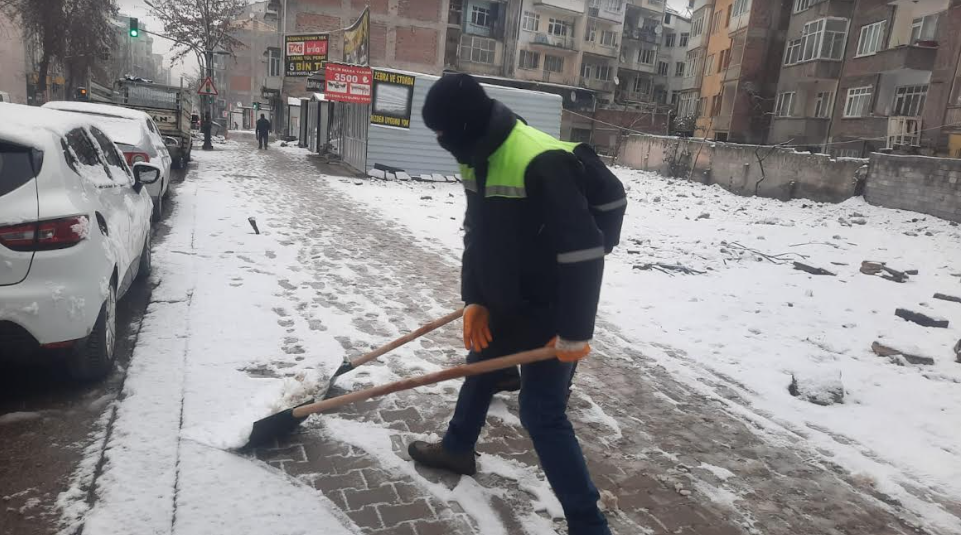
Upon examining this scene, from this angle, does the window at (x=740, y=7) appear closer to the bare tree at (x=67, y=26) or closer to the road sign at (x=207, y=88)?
the road sign at (x=207, y=88)

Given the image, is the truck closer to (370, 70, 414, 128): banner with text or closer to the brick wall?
(370, 70, 414, 128): banner with text

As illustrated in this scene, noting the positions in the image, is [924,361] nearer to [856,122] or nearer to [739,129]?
[856,122]

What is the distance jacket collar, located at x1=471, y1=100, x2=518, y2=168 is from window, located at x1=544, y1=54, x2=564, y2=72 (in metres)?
46.0

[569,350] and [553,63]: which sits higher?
[553,63]

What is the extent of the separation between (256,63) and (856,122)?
72067 millimetres

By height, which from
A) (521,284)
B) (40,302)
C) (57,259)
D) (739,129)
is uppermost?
(739,129)

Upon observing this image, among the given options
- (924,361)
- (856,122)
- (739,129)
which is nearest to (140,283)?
(924,361)

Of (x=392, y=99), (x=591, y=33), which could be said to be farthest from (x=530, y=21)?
(x=392, y=99)

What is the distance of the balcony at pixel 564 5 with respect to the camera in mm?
43969

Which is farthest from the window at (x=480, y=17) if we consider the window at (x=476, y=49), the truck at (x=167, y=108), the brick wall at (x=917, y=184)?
the brick wall at (x=917, y=184)

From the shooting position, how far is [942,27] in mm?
22000

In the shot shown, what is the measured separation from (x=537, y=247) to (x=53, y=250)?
2673 millimetres

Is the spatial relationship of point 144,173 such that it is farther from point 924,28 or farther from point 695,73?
point 695,73

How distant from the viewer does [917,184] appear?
12797mm
